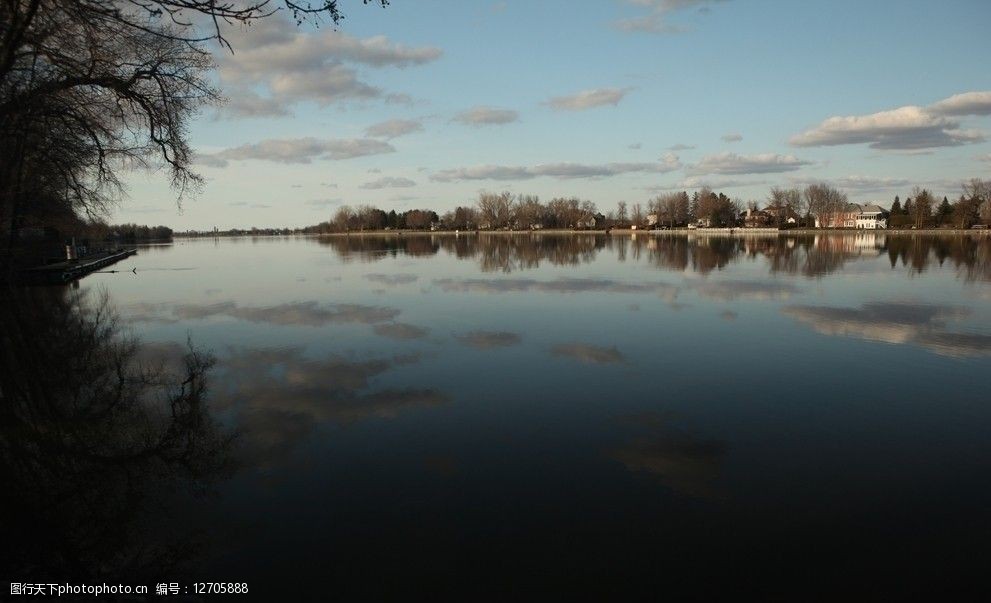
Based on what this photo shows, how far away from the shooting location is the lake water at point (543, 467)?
4.26 meters

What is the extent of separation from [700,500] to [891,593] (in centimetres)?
155

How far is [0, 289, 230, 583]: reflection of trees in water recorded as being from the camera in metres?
4.51

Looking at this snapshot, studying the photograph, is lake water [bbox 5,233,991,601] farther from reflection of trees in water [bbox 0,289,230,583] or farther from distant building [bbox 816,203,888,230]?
distant building [bbox 816,203,888,230]

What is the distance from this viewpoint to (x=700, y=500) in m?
5.20

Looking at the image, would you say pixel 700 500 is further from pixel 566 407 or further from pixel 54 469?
pixel 54 469

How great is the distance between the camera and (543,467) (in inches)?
→ 235

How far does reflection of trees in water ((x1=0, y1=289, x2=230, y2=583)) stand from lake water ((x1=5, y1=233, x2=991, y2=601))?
4 cm

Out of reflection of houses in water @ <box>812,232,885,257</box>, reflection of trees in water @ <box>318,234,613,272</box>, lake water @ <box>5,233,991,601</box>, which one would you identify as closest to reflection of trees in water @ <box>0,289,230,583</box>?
lake water @ <box>5,233,991,601</box>

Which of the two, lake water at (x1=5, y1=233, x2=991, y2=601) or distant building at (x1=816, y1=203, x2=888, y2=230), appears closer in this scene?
lake water at (x1=5, y1=233, x2=991, y2=601)

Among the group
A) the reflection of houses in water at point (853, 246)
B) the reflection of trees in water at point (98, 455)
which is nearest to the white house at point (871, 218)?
the reflection of houses in water at point (853, 246)

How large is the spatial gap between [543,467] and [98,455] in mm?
4901

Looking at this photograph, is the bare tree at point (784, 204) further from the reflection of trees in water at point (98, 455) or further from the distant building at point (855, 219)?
the reflection of trees in water at point (98, 455)

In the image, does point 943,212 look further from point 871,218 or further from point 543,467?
point 543,467

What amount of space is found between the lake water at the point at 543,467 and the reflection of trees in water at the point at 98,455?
1.4 inches
